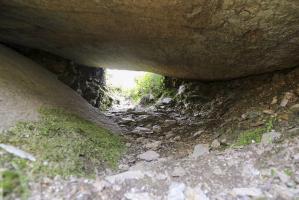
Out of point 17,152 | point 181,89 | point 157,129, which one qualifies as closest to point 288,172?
point 17,152

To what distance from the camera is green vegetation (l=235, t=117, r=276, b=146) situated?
257 centimetres

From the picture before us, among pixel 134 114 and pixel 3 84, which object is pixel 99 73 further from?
pixel 3 84

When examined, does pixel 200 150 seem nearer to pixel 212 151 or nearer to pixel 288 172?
pixel 212 151

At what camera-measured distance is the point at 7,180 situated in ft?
5.00

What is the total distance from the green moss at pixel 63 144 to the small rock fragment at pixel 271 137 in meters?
1.28

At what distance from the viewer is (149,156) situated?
2.76 meters

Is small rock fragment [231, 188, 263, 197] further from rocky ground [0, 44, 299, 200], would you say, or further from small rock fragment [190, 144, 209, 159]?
small rock fragment [190, 144, 209, 159]

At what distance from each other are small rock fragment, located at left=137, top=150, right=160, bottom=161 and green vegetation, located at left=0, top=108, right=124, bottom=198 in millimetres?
214

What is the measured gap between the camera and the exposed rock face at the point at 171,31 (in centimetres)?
262

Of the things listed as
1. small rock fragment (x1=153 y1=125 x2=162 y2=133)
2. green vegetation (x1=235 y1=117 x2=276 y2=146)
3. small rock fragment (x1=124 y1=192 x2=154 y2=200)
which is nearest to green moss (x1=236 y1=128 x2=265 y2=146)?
green vegetation (x1=235 y1=117 x2=276 y2=146)

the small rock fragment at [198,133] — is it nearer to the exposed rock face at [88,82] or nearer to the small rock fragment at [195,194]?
the small rock fragment at [195,194]

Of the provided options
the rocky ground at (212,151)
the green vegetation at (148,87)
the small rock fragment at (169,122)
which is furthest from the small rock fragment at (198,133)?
the green vegetation at (148,87)

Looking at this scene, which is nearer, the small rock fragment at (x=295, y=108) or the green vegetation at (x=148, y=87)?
the small rock fragment at (x=295, y=108)

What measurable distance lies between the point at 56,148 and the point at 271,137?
5.69 feet
